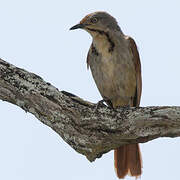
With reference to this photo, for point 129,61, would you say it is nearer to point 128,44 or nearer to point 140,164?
point 128,44

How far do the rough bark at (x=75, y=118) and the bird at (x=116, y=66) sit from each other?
1.70 m

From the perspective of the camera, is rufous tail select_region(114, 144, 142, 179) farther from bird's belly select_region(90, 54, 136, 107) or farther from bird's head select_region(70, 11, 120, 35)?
bird's head select_region(70, 11, 120, 35)

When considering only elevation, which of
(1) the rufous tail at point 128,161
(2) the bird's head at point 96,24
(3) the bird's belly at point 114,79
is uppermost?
(2) the bird's head at point 96,24

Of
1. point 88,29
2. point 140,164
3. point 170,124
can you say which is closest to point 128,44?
point 88,29

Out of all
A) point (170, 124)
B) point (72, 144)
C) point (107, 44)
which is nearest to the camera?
point (170, 124)

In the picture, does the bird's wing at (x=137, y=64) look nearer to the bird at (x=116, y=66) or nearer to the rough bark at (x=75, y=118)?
the bird at (x=116, y=66)

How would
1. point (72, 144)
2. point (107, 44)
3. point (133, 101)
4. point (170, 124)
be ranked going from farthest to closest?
point (133, 101)
point (107, 44)
point (72, 144)
point (170, 124)

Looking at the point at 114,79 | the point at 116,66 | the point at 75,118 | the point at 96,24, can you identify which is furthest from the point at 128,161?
the point at 96,24

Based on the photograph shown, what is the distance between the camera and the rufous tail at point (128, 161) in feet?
21.9

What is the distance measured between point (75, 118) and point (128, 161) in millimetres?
2155

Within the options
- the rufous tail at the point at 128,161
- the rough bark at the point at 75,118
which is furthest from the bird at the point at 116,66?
the rough bark at the point at 75,118

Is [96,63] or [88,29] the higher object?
[88,29]

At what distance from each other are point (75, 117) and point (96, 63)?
1.95m

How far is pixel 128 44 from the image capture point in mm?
6758
